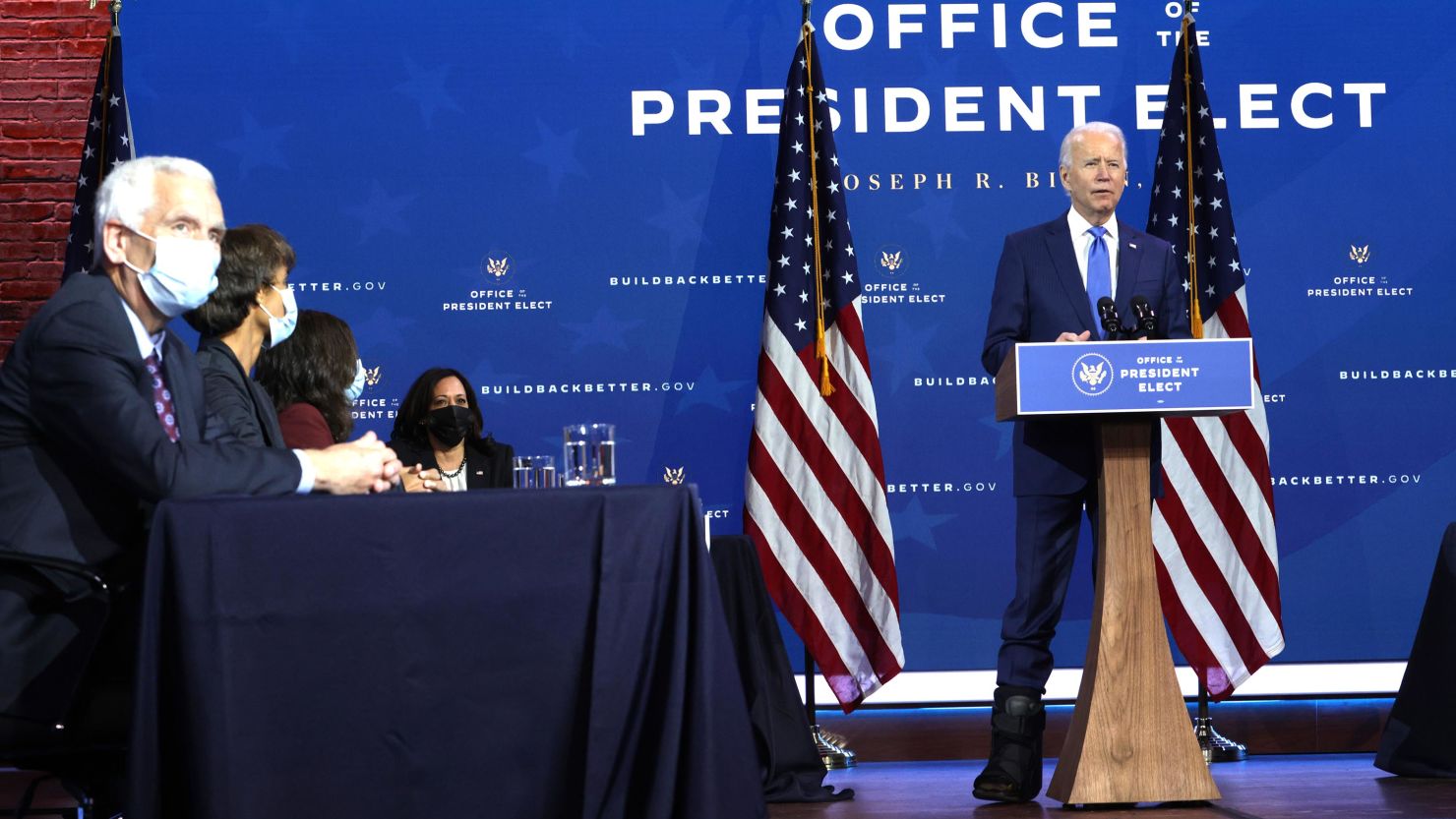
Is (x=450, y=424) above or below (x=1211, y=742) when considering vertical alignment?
above

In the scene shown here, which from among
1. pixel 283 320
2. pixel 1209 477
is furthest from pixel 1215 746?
pixel 283 320

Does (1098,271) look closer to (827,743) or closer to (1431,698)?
(1431,698)

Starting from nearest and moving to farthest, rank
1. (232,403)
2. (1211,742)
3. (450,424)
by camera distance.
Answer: (232,403) < (450,424) < (1211,742)

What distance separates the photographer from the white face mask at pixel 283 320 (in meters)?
3.12

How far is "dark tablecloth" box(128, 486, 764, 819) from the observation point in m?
2.09

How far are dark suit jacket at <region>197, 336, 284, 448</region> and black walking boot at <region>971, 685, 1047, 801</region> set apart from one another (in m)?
1.92

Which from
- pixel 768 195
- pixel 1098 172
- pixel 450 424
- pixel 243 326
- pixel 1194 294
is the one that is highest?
pixel 768 195

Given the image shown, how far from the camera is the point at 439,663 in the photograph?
2.17 meters

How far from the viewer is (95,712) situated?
231 cm

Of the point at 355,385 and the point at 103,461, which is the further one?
the point at 355,385

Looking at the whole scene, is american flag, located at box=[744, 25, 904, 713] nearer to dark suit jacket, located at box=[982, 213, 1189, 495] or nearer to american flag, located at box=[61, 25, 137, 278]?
dark suit jacket, located at box=[982, 213, 1189, 495]

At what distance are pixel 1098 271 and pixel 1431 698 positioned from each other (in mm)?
1482

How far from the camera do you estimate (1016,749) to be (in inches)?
144

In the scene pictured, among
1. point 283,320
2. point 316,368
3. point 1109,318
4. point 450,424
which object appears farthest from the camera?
point 450,424
